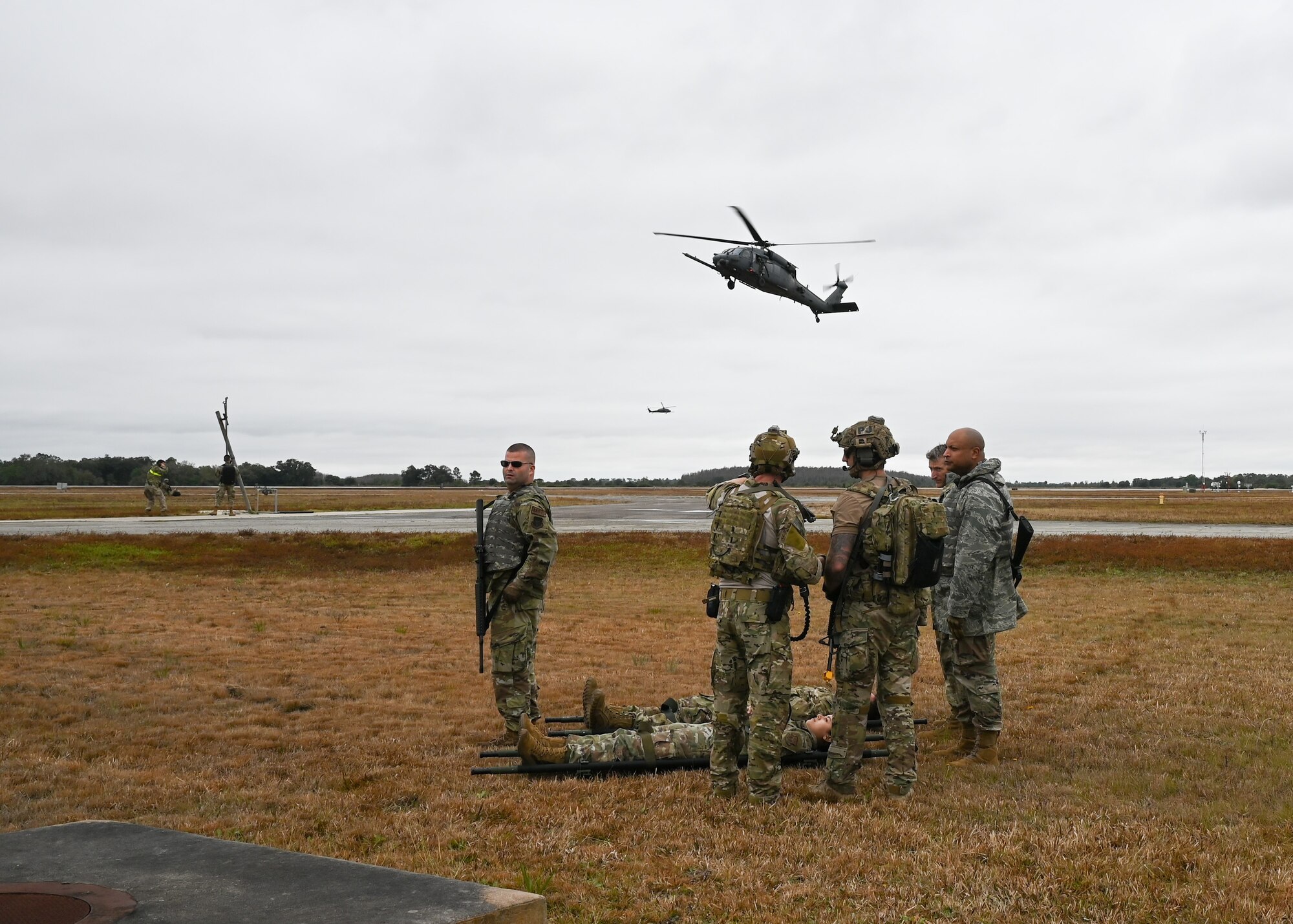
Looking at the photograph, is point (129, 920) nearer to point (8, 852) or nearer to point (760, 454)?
point (8, 852)

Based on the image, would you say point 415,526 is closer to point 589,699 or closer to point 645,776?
point 589,699

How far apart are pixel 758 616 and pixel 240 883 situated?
147 inches

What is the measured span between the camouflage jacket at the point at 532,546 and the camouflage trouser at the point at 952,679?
3539 millimetres

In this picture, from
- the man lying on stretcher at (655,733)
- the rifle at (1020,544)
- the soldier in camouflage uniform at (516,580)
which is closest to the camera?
the man lying on stretcher at (655,733)

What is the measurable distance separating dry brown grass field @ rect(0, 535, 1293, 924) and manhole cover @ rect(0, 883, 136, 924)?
1763 millimetres

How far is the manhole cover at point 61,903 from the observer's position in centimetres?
362

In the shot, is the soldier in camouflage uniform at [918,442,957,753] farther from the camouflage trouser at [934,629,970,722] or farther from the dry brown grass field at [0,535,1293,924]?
the dry brown grass field at [0,535,1293,924]

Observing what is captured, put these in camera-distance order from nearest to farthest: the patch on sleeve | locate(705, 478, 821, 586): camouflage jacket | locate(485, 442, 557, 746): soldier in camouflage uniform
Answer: locate(705, 478, 821, 586): camouflage jacket → the patch on sleeve → locate(485, 442, 557, 746): soldier in camouflage uniform

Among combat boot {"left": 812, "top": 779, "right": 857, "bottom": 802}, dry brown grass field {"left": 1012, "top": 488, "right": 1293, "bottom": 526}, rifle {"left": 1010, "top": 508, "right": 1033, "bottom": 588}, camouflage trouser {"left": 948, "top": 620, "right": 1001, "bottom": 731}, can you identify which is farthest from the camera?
dry brown grass field {"left": 1012, "top": 488, "right": 1293, "bottom": 526}

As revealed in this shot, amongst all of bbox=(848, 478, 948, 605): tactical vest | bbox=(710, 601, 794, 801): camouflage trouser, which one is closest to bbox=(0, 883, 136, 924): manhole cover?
bbox=(710, 601, 794, 801): camouflage trouser

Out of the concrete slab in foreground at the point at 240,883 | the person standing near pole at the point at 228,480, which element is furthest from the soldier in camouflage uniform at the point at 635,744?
the person standing near pole at the point at 228,480

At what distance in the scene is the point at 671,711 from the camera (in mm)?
8172

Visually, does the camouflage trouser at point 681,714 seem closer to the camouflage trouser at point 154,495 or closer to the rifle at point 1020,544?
the rifle at point 1020,544

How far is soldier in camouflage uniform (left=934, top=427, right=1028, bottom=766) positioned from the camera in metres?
7.70
